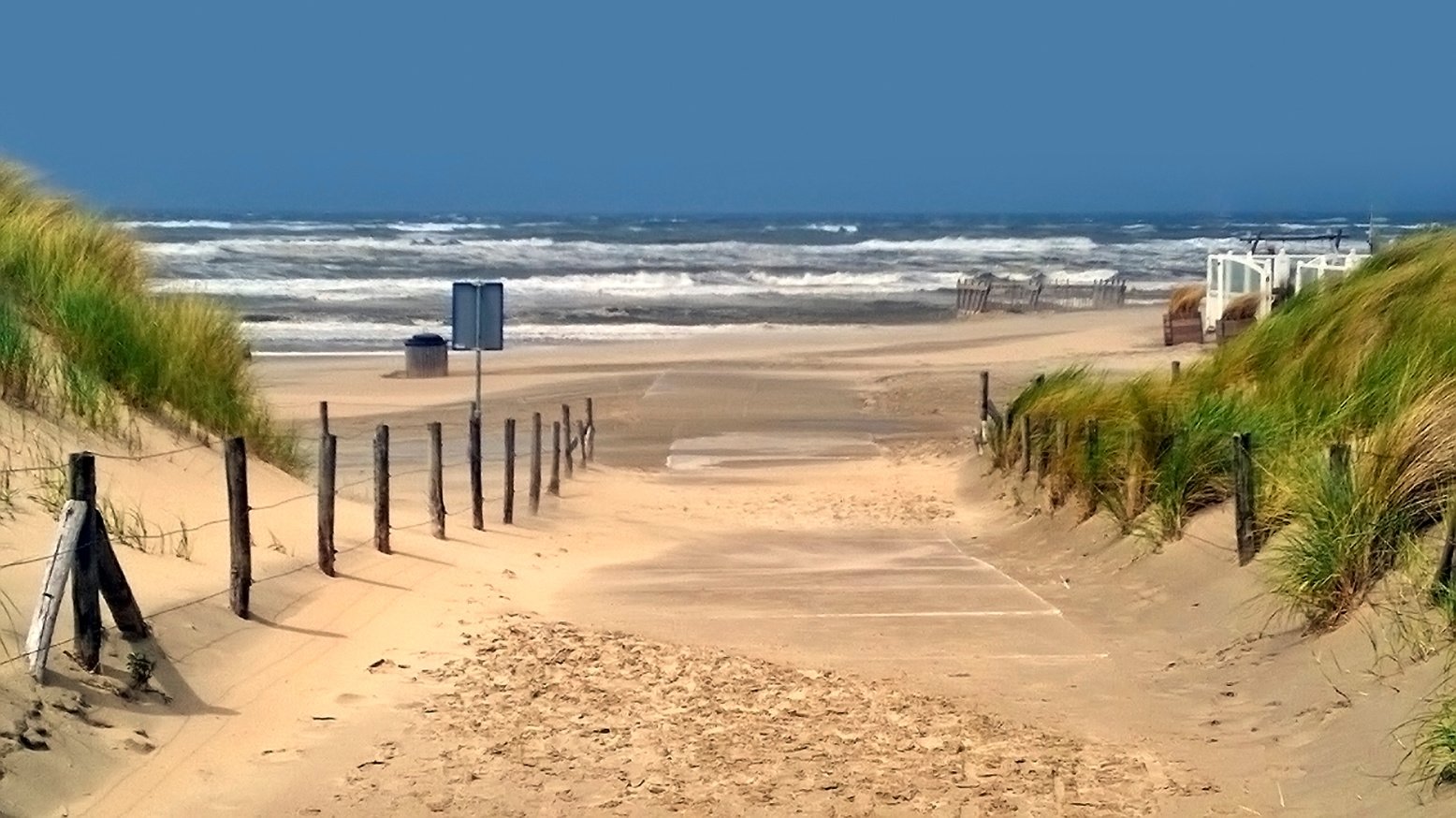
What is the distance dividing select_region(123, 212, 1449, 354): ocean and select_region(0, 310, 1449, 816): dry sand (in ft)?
A: 20.4

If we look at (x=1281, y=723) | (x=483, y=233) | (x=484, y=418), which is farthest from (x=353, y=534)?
(x=483, y=233)

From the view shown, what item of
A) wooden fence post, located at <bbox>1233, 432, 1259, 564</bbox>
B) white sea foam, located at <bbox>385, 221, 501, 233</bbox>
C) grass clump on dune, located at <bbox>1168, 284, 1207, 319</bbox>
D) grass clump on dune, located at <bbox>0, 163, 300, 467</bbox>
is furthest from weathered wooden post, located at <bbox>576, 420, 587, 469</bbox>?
white sea foam, located at <bbox>385, 221, 501, 233</bbox>

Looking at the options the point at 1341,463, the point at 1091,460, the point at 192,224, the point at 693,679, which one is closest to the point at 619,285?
the point at 192,224

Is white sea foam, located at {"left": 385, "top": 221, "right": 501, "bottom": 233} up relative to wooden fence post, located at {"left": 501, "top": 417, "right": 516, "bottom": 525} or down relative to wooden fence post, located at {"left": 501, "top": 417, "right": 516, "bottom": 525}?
up

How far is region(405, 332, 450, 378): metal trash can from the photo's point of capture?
34.3 metres

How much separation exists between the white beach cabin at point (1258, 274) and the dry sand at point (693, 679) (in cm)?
1271

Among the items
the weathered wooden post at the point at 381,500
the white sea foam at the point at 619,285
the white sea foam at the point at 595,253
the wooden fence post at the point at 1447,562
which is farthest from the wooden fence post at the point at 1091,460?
the white sea foam at the point at 595,253

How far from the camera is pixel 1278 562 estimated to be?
9.55m

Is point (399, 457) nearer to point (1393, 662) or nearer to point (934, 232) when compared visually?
point (1393, 662)

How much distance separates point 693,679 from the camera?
9.34m

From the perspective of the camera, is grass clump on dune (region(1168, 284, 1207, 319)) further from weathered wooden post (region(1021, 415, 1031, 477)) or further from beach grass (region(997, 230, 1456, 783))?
weathered wooden post (region(1021, 415, 1031, 477))

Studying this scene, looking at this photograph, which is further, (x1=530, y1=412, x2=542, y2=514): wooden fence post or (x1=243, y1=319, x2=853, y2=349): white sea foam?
(x1=243, y1=319, x2=853, y2=349): white sea foam

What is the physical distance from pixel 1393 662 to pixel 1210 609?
256 cm

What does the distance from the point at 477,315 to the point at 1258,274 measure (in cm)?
1804
